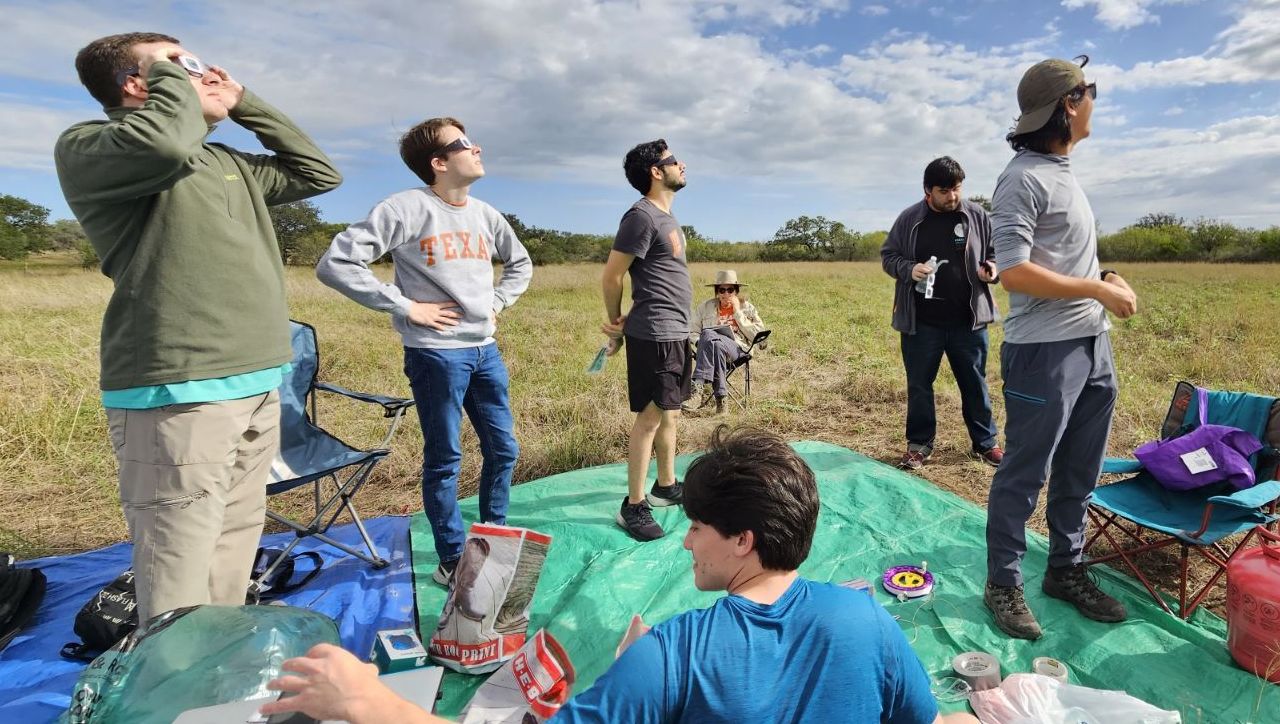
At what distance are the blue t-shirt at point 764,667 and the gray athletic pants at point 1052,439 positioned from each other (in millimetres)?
1541

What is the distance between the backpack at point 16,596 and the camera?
2.37 metres

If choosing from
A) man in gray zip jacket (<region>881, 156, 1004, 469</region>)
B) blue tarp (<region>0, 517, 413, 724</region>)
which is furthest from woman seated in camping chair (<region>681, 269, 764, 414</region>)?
blue tarp (<region>0, 517, 413, 724</region>)

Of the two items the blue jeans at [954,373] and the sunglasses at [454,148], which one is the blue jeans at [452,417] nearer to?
the sunglasses at [454,148]

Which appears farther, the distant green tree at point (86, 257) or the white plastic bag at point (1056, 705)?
the distant green tree at point (86, 257)

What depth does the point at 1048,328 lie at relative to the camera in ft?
7.50

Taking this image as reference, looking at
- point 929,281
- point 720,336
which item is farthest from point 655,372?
point 720,336

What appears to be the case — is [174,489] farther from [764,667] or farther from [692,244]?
[692,244]

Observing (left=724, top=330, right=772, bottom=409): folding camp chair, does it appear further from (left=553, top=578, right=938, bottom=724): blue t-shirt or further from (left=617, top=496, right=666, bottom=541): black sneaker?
(left=553, top=578, right=938, bottom=724): blue t-shirt

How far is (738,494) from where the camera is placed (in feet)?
3.77

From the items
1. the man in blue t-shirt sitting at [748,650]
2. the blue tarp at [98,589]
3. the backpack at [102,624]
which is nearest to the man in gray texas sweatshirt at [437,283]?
the blue tarp at [98,589]

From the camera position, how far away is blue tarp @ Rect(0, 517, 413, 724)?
82.3 inches

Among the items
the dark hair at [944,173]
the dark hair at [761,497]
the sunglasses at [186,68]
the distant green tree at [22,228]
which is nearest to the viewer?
the dark hair at [761,497]

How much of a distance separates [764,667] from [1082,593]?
2143 mm

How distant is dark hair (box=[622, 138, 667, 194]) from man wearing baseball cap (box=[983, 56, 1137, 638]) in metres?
1.45
